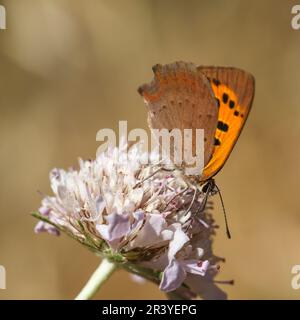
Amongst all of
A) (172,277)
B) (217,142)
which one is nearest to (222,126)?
(217,142)

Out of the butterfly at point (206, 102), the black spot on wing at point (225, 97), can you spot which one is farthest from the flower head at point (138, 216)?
the black spot on wing at point (225, 97)

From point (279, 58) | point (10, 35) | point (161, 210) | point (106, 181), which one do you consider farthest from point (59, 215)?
point (279, 58)

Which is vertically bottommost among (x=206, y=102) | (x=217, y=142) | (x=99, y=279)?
(x=99, y=279)

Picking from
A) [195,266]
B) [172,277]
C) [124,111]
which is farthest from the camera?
[124,111]

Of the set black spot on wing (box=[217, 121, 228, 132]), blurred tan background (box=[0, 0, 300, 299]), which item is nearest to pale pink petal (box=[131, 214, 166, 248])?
black spot on wing (box=[217, 121, 228, 132])

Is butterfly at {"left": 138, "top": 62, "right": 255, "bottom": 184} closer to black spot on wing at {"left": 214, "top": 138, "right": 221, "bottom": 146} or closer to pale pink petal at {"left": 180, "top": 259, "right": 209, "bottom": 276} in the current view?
black spot on wing at {"left": 214, "top": 138, "right": 221, "bottom": 146}

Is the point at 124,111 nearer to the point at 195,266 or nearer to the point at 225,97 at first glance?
the point at 225,97

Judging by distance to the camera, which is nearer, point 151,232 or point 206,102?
point 151,232
